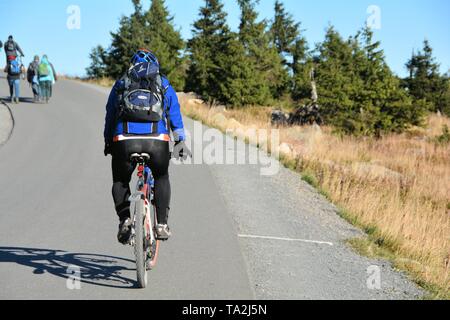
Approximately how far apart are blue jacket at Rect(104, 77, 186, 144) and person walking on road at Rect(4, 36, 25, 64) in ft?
46.4

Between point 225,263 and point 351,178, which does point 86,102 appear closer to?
point 351,178

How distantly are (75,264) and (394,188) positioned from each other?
840cm

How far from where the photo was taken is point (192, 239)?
5.87m

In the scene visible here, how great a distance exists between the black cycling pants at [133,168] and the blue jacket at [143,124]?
10cm

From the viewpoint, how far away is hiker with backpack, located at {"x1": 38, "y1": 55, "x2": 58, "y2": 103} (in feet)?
56.7

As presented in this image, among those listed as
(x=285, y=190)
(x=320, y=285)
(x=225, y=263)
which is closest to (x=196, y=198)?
(x=285, y=190)

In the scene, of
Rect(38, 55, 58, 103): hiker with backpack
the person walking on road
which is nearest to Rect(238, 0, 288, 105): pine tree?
Rect(38, 55, 58, 103): hiker with backpack

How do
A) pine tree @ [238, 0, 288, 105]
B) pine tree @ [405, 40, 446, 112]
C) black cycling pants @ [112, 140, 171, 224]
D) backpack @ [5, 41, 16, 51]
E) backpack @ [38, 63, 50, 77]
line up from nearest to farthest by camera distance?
black cycling pants @ [112, 140, 171, 224] < backpack @ [5, 41, 16, 51] < backpack @ [38, 63, 50, 77] < pine tree @ [238, 0, 288, 105] < pine tree @ [405, 40, 446, 112]

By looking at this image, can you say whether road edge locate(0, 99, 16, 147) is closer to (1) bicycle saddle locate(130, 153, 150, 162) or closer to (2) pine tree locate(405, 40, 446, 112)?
(1) bicycle saddle locate(130, 153, 150, 162)

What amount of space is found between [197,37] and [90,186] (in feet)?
116

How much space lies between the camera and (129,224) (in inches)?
168

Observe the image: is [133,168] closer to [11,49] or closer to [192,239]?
[192,239]

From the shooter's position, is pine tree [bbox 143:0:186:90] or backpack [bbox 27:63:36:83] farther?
pine tree [bbox 143:0:186:90]

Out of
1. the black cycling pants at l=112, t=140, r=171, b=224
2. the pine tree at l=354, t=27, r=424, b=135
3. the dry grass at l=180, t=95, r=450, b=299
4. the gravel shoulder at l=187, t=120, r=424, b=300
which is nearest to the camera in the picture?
the black cycling pants at l=112, t=140, r=171, b=224
